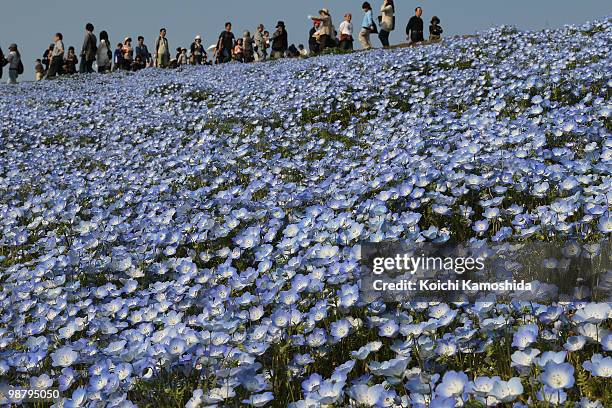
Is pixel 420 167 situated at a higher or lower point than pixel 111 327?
higher

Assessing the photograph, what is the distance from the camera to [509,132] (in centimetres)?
497

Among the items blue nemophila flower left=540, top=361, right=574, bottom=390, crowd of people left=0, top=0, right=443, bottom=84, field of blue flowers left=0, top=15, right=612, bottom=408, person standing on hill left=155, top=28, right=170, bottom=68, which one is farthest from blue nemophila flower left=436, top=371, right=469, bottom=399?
person standing on hill left=155, top=28, right=170, bottom=68

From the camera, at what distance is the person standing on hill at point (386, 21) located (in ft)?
55.4

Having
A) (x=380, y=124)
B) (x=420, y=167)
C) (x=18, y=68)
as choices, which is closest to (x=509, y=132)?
(x=420, y=167)

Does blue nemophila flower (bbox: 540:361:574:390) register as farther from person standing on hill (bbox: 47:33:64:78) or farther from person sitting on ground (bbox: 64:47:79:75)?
person sitting on ground (bbox: 64:47:79:75)

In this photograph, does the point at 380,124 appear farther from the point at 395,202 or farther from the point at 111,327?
the point at 111,327

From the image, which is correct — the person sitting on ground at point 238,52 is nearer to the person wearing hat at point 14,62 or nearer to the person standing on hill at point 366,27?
the person standing on hill at point 366,27

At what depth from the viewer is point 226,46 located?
20125 mm

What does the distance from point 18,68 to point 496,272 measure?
2001cm

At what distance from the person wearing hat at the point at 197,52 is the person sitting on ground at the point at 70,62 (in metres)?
4.44
